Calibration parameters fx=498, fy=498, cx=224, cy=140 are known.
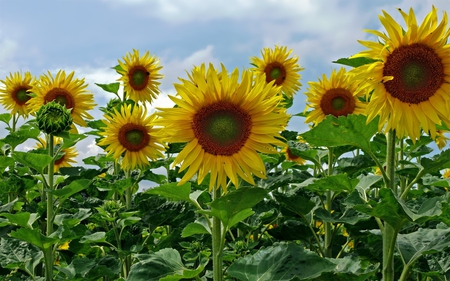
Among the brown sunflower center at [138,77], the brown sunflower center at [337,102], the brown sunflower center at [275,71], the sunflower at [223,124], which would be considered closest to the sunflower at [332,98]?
the brown sunflower center at [337,102]

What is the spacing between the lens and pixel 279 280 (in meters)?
2.27

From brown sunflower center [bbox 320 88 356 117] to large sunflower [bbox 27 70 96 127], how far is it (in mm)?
2660

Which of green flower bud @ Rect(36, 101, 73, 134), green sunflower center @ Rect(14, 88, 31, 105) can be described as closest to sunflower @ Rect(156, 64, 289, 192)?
green flower bud @ Rect(36, 101, 73, 134)

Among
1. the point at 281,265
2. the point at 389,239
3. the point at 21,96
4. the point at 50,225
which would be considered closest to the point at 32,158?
the point at 50,225

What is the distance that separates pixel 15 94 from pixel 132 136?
2691 millimetres

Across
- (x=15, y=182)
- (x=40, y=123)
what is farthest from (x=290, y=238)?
(x=15, y=182)

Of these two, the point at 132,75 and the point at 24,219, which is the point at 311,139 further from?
the point at 132,75

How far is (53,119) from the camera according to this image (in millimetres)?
3707

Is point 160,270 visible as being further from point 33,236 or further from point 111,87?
point 111,87

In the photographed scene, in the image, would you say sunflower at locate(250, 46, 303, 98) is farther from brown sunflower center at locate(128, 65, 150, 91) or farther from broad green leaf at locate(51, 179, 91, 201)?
broad green leaf at locate(51, 179, 91, 201)

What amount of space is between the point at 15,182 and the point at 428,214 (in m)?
3.60

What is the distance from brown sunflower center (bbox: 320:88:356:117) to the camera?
4566 mm

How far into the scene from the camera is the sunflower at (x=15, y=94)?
6.81 m

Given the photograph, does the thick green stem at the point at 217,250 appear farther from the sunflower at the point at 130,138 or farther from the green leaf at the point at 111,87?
the green leaf at the point at 111,87
